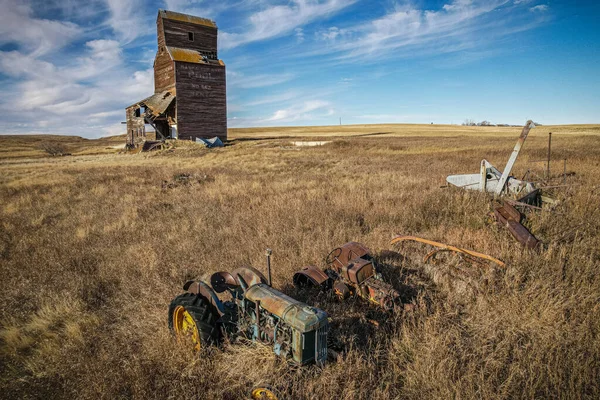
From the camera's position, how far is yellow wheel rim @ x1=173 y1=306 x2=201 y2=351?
3299mm

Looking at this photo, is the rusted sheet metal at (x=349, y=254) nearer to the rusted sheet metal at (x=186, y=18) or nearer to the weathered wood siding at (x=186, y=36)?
the weathered wood siding at (x=186, y=36)

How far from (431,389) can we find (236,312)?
6.67 ft

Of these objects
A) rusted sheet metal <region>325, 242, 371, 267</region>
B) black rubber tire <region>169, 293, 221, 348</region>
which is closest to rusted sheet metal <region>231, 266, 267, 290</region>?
black rubber tire <region>169, 293, 221, 348</region>

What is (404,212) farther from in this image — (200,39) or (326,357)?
(200,39)

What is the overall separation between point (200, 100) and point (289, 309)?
32.1 metres

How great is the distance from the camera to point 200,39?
106ft

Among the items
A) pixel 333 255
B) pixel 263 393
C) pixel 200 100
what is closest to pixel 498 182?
pixel 333 255

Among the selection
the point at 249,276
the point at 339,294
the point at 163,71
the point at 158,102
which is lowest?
the point at 339,294

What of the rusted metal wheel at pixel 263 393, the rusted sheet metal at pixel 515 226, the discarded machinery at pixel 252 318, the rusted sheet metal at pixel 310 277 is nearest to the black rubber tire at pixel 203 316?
the discarded machinery at pixel 252 318

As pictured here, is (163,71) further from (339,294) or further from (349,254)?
(339,294)

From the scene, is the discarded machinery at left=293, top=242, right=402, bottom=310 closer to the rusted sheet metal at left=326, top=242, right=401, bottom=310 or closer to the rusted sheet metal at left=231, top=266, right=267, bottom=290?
the rusted sheet metal at left=326, top=242, right=401, bottom=310

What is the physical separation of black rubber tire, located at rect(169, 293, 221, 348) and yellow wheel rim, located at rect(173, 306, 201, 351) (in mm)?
144

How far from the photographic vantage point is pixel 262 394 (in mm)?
2666

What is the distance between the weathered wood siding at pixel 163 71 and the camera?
29938mm
